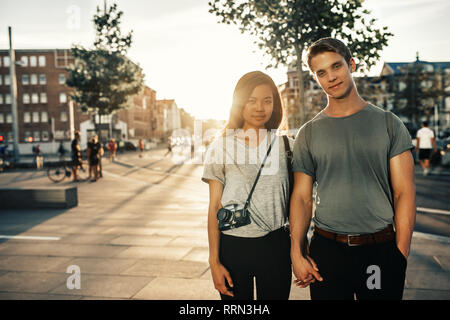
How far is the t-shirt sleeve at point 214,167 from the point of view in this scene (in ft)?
7.38

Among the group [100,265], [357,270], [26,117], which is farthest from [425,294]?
[26,117]

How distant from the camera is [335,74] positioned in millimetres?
2150

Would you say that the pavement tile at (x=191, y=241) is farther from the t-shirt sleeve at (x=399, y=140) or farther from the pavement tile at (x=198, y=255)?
the t-shirt sleeve at (x=399, y=140)

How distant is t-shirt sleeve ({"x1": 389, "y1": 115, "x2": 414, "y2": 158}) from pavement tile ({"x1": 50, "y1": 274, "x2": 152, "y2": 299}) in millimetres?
3006

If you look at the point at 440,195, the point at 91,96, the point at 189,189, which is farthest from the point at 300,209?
the point at 91,96

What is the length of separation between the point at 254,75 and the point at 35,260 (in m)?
4.45

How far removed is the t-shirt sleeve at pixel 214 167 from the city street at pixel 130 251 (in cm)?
203

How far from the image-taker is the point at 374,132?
2.04 meters

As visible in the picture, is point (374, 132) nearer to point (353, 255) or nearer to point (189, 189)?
point (353, 255)

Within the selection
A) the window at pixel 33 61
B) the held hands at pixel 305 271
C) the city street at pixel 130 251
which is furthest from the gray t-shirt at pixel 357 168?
the window at pixel 33 61

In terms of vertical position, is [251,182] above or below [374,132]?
below

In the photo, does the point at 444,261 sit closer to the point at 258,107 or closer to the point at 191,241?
the point at 191,241

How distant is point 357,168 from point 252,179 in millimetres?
594
